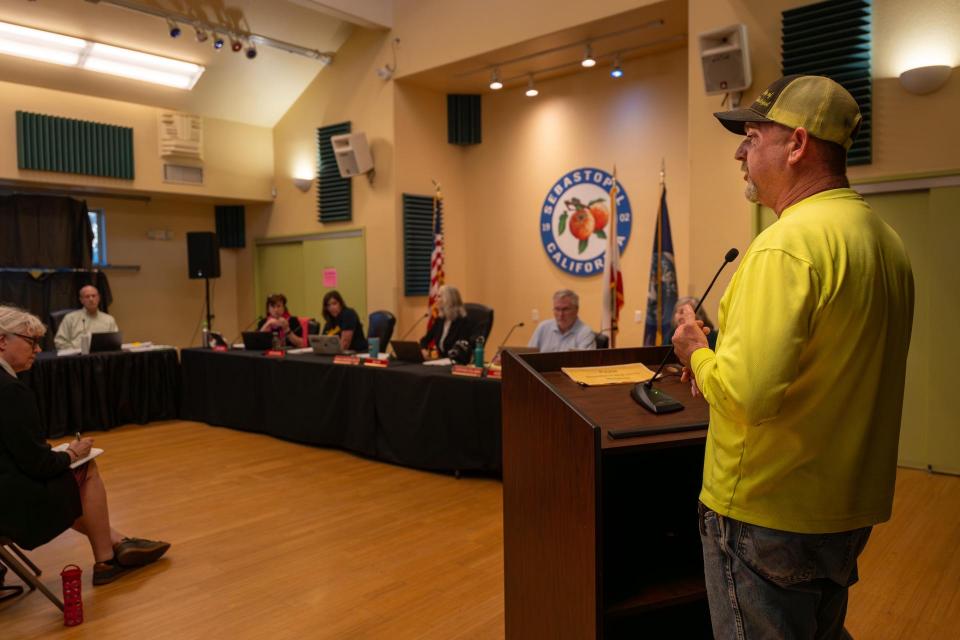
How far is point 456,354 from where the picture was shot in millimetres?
4590

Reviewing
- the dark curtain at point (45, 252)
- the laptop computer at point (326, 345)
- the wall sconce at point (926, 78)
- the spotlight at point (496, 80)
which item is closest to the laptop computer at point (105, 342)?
the dark curtain at point (45, 252)

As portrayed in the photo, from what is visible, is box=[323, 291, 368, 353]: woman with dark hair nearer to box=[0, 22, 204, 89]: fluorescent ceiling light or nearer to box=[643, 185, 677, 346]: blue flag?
box=[643, 185, 677, 346]: blue flag

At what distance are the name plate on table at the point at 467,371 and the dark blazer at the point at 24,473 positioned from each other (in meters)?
2.25

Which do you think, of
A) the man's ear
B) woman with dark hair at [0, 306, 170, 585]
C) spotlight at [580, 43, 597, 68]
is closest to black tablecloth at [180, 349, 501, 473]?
woman with dark hair at [0, 306, 170, 585]

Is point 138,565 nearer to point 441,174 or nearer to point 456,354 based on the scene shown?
point 456,354

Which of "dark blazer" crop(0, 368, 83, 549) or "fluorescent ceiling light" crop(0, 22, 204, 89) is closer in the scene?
"dark blazer" crop(0, 368, 83, 549)

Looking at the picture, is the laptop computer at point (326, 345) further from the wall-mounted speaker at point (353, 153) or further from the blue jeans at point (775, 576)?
the blue jeans at point (775, 576)

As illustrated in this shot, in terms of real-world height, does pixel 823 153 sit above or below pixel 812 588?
above

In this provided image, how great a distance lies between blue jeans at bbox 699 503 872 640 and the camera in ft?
3.56

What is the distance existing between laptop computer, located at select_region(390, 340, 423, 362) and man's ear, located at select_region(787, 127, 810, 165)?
12.6 ft

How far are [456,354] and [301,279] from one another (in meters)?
4.41

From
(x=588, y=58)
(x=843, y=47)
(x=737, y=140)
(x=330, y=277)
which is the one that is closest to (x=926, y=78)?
(x=843, y=47)

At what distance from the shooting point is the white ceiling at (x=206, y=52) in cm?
622

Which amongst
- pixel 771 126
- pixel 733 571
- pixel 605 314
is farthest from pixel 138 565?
pixel 605 314
